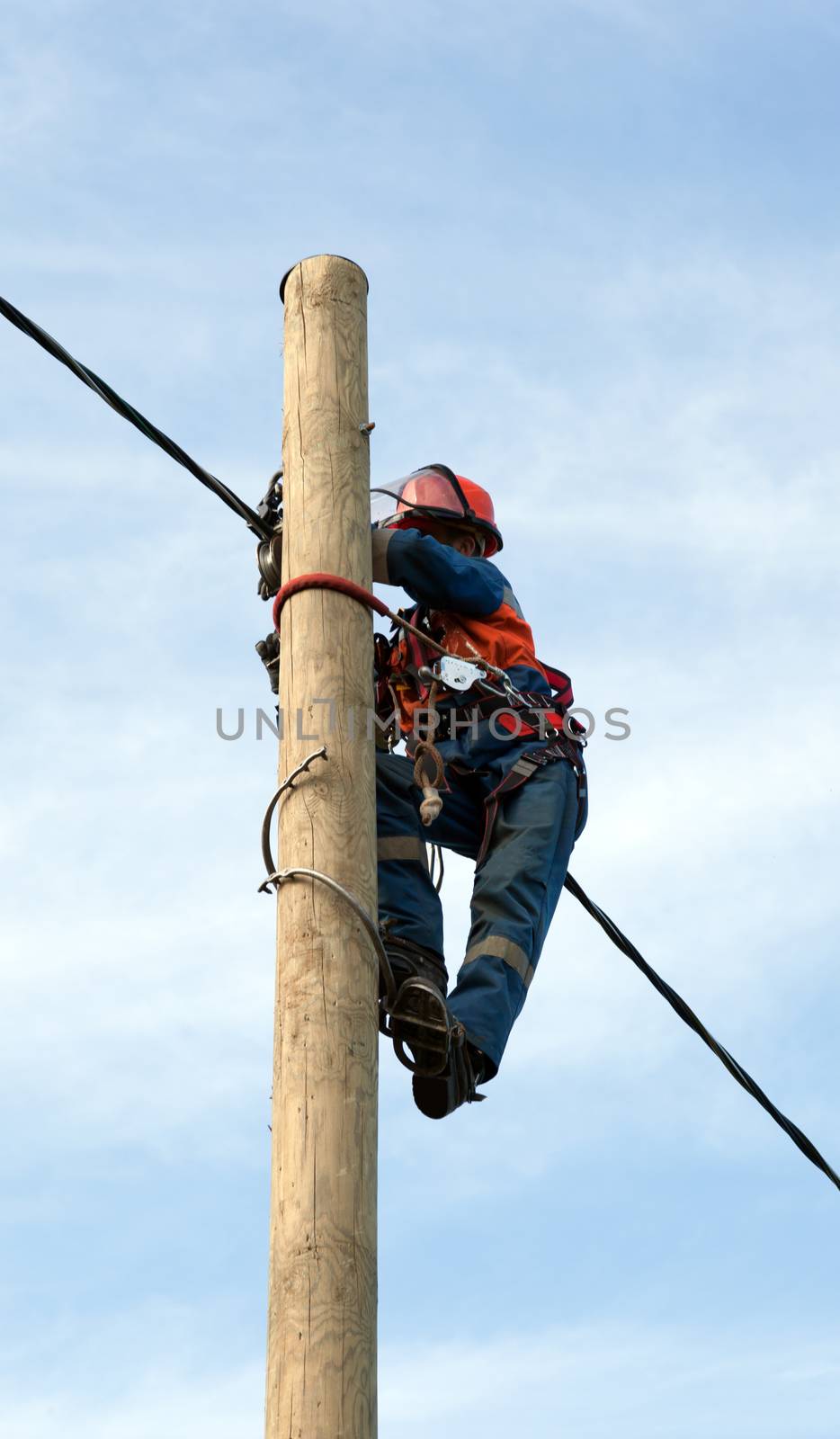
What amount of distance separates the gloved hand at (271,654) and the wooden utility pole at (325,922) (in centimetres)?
63

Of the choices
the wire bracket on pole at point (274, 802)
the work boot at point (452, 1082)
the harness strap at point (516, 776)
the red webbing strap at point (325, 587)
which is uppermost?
the harness strap at point (516, 776)

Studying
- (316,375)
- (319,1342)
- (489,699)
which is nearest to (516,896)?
(489,699)

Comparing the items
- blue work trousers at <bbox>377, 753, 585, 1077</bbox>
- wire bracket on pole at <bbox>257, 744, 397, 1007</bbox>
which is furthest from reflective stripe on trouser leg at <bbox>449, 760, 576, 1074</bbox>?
wire bracket on pole at <bbox>257, 744, 397, 1007</bbox>

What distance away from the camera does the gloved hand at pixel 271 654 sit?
5406 mm

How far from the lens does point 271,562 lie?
520cm

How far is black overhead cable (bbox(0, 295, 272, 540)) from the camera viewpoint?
540 cm

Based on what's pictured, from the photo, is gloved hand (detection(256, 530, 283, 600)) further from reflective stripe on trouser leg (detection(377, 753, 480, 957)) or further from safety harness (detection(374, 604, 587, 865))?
reflective stripe on trouser leg (detection(377, 753, 480, 957))

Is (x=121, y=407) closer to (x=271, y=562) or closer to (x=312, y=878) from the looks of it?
(x=271, y=562)

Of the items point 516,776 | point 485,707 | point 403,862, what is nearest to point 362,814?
point 403,862

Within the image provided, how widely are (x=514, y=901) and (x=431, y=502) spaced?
141 cm

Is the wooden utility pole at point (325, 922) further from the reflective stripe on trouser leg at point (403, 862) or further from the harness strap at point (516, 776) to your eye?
the harness strap at point (516, 776)

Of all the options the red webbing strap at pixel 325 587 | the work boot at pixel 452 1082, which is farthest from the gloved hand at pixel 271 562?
the work boot at pixel 452 1082

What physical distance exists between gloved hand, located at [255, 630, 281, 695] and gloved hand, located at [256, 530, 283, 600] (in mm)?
190

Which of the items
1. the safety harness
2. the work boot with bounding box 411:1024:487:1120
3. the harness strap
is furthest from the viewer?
the harness strap
